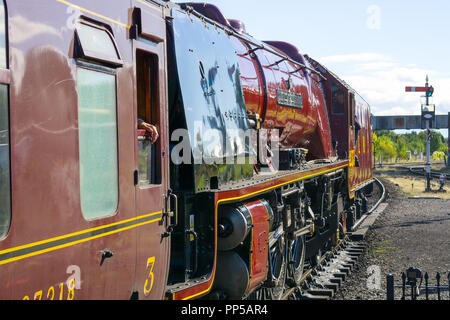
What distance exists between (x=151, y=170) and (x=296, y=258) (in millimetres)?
5837

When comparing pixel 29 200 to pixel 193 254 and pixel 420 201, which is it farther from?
pixel 420 201

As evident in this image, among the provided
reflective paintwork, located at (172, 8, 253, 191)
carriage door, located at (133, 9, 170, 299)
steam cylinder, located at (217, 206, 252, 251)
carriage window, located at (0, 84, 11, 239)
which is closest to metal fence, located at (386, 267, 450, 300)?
reflective paintwork, located at (172, 8, 253, 191)

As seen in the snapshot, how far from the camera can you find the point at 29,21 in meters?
3.14

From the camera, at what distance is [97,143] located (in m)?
3.77

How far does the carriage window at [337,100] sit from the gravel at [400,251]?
3521mm

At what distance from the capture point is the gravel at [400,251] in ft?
34.4

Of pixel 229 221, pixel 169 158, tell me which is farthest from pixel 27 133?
pixel 229 221

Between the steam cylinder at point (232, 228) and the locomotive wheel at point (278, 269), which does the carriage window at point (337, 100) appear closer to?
the locomotive wheel at point (278, 269)

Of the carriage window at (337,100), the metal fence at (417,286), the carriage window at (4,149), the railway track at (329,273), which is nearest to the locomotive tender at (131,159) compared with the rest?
the carriage window at (4,149)

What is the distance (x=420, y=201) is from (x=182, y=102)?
22.8 meters

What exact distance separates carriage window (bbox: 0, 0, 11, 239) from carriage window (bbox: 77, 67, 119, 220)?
0.65m

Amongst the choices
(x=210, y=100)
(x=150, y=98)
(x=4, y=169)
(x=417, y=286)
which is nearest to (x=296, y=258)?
(x=417, y=286)

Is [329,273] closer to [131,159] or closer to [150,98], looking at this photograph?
[150,98]

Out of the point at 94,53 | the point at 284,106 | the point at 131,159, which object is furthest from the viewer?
the point at 284,106
